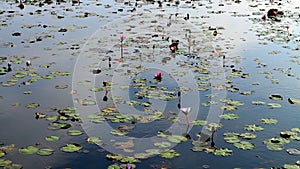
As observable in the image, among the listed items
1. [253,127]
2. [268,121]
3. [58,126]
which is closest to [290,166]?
[253,127]

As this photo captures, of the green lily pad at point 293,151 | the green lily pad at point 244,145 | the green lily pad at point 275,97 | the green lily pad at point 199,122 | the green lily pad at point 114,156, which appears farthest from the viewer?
the green lily pad at point 275,97

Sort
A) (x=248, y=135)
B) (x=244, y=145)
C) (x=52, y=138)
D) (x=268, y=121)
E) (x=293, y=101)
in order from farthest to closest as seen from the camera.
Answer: (x=293, y=101)
(x=268, y=121)
(x=248, y=135)
(x=52, y=138)
(x=244, y=145)

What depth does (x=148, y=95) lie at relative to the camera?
575cm

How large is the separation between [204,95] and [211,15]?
784 centimetres

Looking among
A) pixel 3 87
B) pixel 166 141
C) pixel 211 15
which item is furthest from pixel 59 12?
pixel 166 141

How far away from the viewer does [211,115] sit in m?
5.14

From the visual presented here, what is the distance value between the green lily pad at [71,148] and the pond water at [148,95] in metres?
0.03

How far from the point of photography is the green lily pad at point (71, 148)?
415cm

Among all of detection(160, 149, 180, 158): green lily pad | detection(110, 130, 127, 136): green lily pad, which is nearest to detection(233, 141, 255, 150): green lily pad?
detection(160, 149, 180, 158): green lily pad

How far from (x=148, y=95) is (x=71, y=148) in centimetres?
191

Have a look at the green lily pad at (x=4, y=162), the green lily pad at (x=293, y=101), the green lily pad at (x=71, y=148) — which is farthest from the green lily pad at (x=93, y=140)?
the green lily pad at (x=293, y=101)

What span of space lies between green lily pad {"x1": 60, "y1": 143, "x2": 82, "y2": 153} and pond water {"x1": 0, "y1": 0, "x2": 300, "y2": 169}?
0.09 feet

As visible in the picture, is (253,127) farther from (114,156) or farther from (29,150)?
(29,150)

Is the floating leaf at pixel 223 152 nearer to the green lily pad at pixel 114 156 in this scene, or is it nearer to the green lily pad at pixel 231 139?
the green lily pad at pixel 231 139
